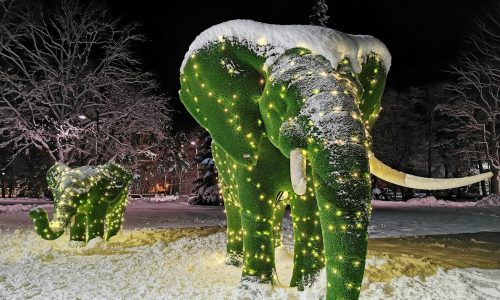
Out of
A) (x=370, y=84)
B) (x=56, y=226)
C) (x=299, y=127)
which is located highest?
(x=370, y=84)

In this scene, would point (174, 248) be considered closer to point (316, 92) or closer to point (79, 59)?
point (316, 92)

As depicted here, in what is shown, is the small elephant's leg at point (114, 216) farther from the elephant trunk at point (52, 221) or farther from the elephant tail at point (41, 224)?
the elephant tail at point (41, 224)

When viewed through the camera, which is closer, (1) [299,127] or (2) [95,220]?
(1) [299,127]

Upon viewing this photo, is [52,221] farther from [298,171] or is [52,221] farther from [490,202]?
[490,202]

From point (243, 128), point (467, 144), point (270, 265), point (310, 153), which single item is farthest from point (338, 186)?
point (467, 144)

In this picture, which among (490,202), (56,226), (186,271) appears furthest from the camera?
(490,202)

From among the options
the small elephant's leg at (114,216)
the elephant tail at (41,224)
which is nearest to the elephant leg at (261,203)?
the elephant tail at (41,224)

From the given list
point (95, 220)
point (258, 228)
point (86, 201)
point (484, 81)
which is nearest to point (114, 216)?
point (95, 220)

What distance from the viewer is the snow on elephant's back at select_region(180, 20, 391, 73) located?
480cm

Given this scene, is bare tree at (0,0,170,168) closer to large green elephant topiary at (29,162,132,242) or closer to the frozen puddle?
large green elephant topiary at (29,162,132,242)

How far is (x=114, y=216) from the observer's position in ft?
36.1

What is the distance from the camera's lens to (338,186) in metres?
3.52

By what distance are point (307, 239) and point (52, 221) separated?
546 centimetres

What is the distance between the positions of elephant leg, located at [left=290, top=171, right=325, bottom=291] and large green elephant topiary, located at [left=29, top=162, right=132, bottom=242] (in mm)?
4974
